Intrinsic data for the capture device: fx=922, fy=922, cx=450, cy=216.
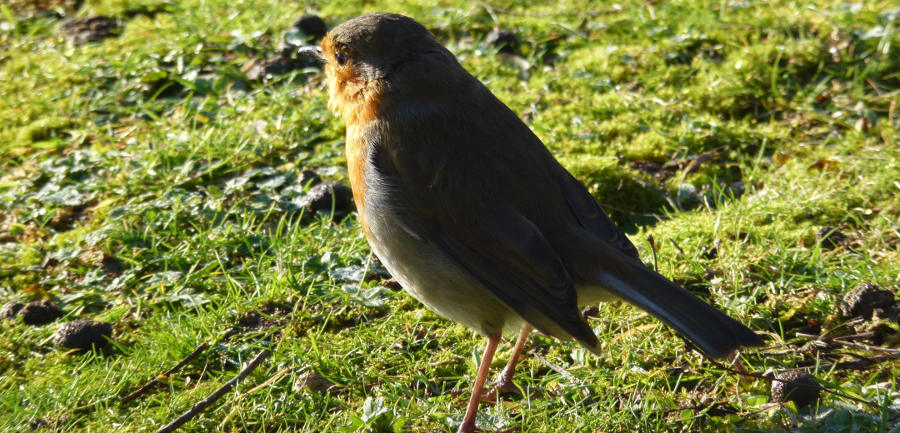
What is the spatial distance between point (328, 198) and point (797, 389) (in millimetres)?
2341

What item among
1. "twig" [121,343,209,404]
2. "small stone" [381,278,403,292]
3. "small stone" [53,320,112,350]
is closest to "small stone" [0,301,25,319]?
"small stone" [53,320,112,350]

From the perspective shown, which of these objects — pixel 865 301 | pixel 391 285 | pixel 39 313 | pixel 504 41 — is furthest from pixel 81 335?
pixel 504 41

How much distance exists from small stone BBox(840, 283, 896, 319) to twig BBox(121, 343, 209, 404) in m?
2.40

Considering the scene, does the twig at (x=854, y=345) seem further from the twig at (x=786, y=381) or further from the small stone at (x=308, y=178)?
the small stone at (x=308, y=178)

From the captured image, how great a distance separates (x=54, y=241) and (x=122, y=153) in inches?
31.0

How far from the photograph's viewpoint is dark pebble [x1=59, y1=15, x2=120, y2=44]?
6.22 meters

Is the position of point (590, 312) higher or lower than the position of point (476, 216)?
lower

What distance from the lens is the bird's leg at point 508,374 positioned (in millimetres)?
3322

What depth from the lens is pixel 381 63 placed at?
3605mm

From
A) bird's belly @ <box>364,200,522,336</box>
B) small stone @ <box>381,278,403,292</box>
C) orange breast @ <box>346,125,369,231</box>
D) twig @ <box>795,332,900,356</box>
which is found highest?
orange breast @ <box>346,125,369,231</box>

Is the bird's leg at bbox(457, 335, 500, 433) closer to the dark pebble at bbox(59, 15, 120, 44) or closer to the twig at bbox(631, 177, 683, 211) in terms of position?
the twig at bbox(631, 177, 683, 211)

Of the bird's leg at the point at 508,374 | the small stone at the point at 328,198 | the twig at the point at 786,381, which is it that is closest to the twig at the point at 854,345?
the twig at the point at 786,381

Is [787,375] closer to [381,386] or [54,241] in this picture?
[381,386]

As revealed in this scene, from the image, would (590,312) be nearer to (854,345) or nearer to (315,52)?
(854,345)
